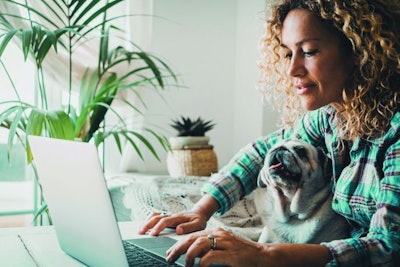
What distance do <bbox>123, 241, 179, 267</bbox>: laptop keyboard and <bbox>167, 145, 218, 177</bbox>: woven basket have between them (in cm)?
168

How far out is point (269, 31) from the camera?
4.47 feet

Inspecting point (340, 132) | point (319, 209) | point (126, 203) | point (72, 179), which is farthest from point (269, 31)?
point (126, 203)

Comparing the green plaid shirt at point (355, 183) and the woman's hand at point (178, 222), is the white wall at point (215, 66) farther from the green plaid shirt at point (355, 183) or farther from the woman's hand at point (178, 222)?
the woman's hand at point (178, 222)

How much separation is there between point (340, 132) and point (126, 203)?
111cm

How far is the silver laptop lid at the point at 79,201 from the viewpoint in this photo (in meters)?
0.77

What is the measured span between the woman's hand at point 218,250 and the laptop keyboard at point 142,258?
3 cm

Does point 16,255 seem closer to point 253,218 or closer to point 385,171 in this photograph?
point 385,171

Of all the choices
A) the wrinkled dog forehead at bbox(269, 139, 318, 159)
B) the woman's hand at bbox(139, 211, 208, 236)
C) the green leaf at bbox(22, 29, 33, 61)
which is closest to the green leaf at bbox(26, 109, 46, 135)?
the green leaf at bbox(22, 29, 33, 61)

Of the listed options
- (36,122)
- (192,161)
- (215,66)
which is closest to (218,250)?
(36,122)

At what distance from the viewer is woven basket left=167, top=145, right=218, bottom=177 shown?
2.65m

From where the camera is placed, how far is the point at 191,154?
2.65 metres

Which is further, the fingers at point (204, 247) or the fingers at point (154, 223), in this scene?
the fingers at point (154, 223)

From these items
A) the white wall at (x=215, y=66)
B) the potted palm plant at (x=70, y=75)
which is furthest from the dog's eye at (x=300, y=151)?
the white wall at (x=215, y=66)

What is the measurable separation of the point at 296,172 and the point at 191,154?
1.47m
